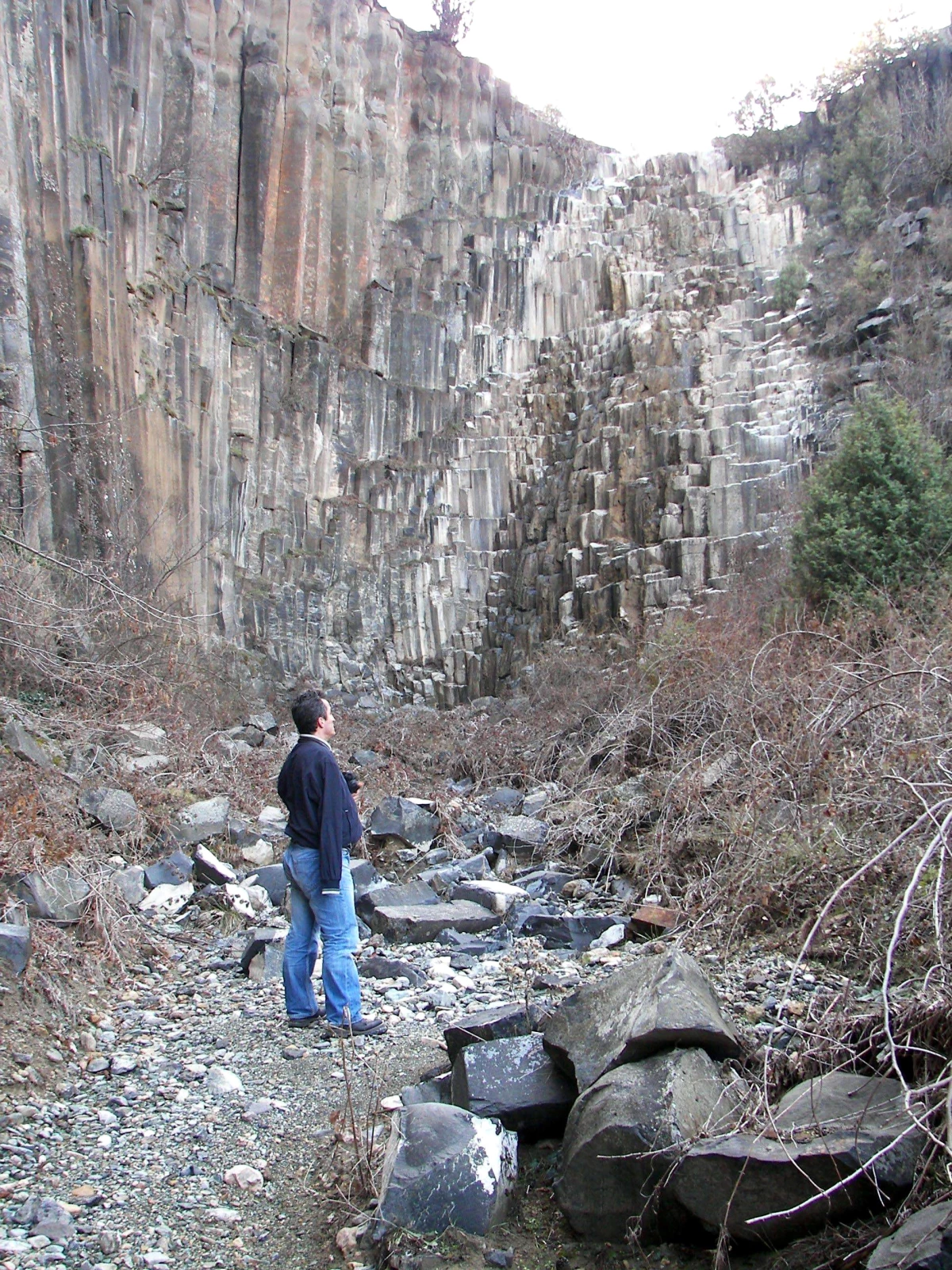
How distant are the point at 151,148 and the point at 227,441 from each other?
7103mm

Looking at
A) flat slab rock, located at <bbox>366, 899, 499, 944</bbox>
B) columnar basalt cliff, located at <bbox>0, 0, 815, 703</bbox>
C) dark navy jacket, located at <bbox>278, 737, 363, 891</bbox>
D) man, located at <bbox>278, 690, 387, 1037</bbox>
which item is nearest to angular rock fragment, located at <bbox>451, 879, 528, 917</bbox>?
flat slab rock, located at <bbox>366, 899, 499, 944</bbox>

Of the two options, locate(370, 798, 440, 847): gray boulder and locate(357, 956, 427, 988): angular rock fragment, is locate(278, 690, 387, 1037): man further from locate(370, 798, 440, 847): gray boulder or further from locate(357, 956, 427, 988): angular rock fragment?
locate(370, 798, 440, 847): gray boulder

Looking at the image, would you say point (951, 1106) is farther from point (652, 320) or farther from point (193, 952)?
point (652, 320)

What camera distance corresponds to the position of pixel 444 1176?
11.1ft

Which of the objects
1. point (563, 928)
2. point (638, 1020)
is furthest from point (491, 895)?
point (638, 1020)

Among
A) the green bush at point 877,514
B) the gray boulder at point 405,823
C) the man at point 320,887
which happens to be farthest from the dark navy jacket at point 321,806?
the green bush at point 877,514

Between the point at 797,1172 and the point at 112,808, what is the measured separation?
23.0 ft

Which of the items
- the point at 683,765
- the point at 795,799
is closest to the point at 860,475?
the point at 683,765

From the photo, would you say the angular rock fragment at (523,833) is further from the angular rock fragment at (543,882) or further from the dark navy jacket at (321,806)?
the dark navy jacket at (321,806)

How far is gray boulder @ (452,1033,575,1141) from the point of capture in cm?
384

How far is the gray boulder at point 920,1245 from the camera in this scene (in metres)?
2.46

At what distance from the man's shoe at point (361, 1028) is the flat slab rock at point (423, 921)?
1.69 m

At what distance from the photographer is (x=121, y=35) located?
73.9 ft

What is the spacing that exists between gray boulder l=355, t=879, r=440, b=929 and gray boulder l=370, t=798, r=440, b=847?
2011 millimetres
